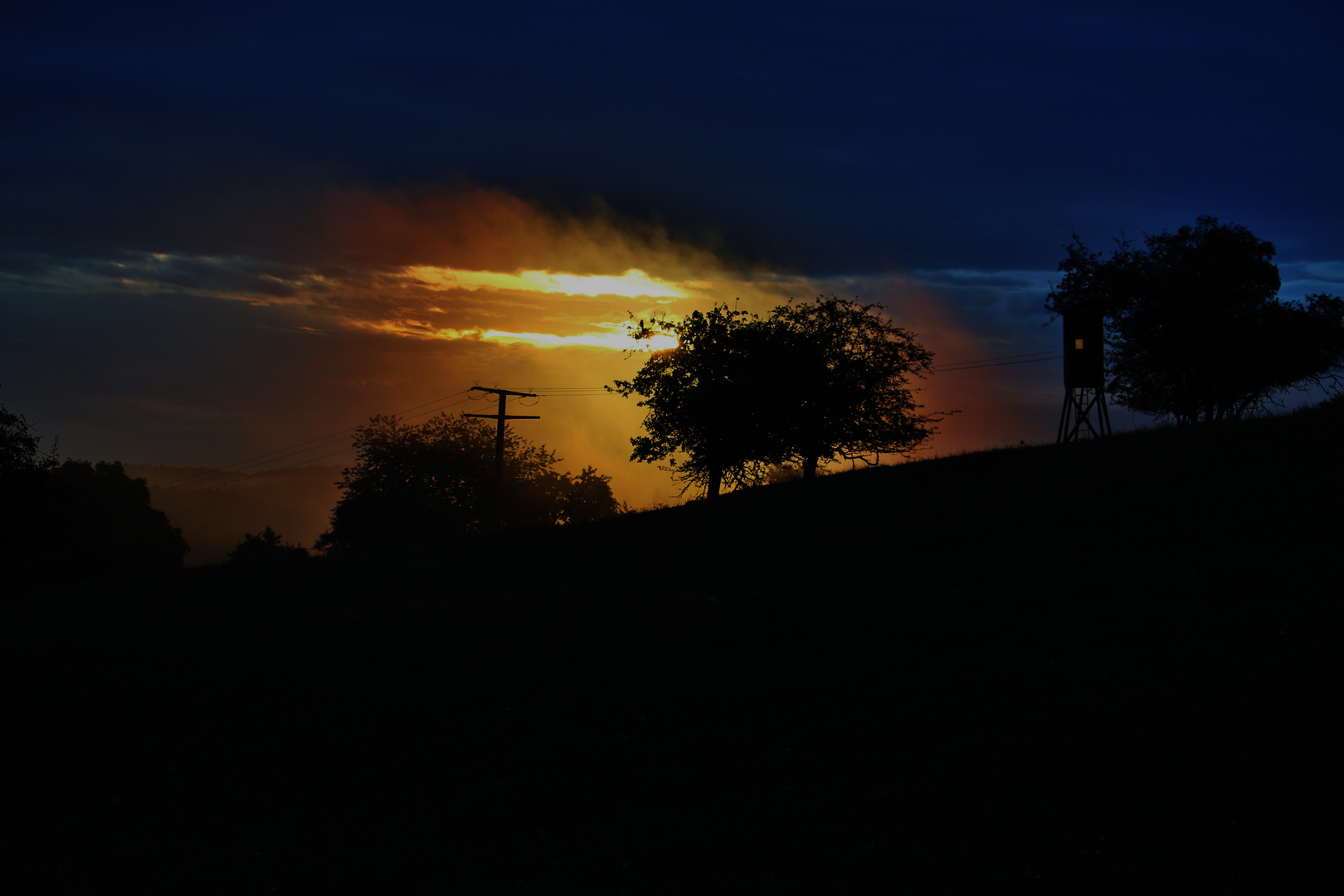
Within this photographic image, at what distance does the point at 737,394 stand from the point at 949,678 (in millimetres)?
32506

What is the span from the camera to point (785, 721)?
1420 cm

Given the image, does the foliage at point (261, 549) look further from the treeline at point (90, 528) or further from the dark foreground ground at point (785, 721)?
the dark foreground ground at point (785, 721)

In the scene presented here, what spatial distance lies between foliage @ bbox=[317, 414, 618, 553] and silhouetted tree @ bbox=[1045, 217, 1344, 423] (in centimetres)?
4575

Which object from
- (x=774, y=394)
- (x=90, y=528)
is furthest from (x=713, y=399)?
(x=90, y=528)

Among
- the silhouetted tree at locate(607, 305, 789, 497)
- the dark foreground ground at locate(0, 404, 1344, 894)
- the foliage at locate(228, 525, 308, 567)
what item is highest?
the silhouetted tree at locate(607, 305, 789, 497)

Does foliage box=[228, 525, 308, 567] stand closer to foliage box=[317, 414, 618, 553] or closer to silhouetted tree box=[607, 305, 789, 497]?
foliage box=[317, 414, 618, 553]

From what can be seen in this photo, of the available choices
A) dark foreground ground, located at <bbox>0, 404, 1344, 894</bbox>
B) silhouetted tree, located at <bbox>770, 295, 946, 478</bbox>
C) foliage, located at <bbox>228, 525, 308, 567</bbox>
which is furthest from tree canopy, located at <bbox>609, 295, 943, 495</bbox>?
foliage, located at <bbox>228, 525, 308, 567</bbox>

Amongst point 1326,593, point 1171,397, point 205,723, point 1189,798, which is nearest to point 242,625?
point 205,723

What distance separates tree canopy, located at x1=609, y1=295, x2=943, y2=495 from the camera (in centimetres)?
4703

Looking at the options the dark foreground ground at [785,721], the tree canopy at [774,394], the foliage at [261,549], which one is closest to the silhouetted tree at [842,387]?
the tree canopy at [774,394]

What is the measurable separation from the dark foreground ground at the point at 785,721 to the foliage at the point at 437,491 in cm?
4876

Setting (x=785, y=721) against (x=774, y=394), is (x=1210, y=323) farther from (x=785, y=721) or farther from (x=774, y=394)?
(x=785, y=721)

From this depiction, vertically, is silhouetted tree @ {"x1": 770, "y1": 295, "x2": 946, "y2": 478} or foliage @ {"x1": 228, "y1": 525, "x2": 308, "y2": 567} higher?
silhouetted tree @ {"x1": 770, "y1": 295, "x2": 946, "y2": 478}

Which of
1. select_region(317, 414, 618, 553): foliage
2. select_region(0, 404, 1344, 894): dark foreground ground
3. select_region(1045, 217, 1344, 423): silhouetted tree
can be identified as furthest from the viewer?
select_region(317, 414, 618, 553): foliage
